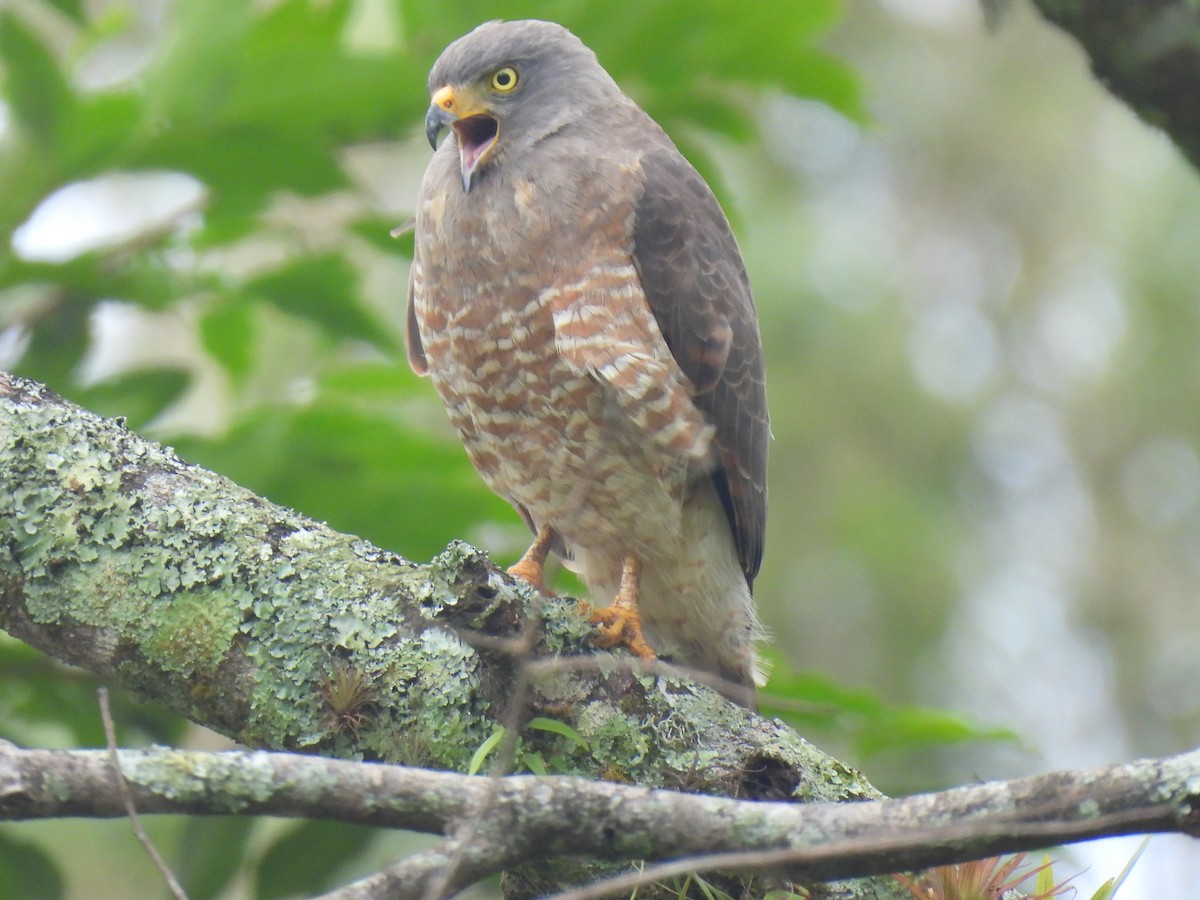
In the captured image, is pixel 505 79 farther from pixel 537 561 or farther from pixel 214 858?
pixel 214 858

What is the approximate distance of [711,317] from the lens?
11.7 feet

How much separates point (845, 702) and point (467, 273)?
1.53m

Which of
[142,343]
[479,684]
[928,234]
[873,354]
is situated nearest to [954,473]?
[873,354]

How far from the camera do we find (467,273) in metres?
3.46

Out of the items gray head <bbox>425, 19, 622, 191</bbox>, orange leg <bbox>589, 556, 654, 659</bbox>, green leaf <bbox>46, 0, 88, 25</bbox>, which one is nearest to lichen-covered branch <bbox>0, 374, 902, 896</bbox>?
orange leg <bbox>589, 556, 654, 659</bbox>

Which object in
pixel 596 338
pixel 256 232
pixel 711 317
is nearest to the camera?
pixel 596 338

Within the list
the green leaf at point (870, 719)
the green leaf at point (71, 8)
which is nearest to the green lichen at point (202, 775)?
the green leaf at point (870, 719)

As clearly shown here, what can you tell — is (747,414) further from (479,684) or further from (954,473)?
A: (954,473)

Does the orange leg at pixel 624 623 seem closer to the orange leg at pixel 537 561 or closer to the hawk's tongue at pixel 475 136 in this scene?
the orange leg at pixel 537 561

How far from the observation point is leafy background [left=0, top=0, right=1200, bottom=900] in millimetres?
3645

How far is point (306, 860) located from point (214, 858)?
25 cm

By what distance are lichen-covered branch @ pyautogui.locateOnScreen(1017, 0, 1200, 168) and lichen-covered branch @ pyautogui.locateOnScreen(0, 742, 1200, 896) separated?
4.33 ft

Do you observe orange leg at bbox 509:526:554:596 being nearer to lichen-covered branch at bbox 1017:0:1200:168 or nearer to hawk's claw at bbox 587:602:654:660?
hawk's claw at bbox 587:602:654:660

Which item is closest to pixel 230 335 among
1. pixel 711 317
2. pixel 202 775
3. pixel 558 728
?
pixel 711 317
